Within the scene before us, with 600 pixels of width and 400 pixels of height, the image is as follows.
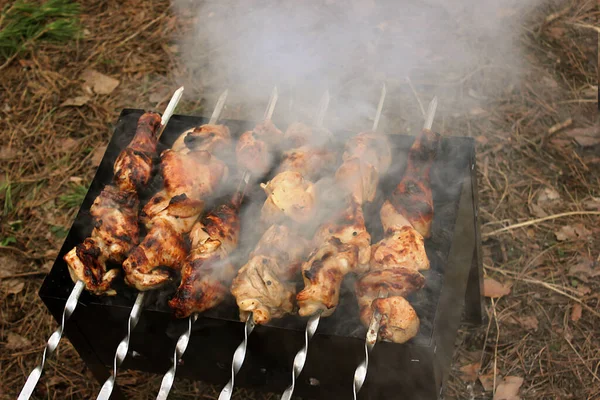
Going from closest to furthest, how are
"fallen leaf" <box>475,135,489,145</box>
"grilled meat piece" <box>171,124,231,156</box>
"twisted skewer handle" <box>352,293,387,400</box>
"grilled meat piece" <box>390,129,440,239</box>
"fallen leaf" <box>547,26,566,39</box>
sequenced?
"twisted skewer handle" <box>352,293,387,400</box>
"grilled meat piece" <box>390,129,440,239</box>
"grilled meat piece" <box>171,124,231,156</box>
"fallen leaf" <box>475,135,489,145</box>
"fallen leaf" <box>547,26,566,39</box>

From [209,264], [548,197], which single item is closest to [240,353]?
[209,264]

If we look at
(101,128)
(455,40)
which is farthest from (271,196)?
(455,40)

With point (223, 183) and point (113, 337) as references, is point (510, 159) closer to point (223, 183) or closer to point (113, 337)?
point (223, 183)

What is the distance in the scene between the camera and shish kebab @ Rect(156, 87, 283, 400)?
2787 millimetres

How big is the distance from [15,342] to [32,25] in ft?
11.1

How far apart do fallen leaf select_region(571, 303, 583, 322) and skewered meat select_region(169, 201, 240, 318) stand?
235 centimetres

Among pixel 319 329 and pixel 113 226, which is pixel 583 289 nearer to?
pixel 319 329

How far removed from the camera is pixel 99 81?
596cm

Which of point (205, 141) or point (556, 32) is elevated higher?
point (205, 141)

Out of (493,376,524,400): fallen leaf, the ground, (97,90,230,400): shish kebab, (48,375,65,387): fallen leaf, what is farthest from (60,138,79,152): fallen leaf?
(493,376,524,400): fallen leaf

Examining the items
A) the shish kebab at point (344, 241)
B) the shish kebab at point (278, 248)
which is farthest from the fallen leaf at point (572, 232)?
the shish kebab at point (278, 248)

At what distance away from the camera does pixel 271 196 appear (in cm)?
311

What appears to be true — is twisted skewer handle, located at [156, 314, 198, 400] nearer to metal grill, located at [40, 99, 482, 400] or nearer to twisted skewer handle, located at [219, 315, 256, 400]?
metal grill, located at [40, 99, 482, 400]

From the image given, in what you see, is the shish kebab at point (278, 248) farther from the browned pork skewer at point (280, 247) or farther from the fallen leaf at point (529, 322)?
the fallen leaf at point (529, 322)
